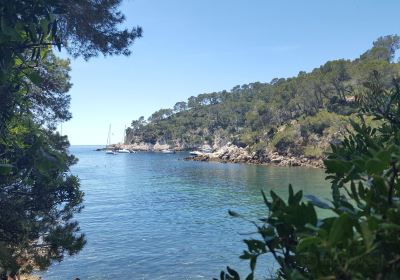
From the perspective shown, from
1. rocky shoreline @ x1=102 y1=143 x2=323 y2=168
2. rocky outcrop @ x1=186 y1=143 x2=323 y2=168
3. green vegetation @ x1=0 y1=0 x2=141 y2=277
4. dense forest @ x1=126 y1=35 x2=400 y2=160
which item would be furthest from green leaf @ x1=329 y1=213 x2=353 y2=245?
rocky outcrop @ x1=186 y1=143 x2=323 y2=168

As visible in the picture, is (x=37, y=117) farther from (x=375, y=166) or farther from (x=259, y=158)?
(x=259, y=158)

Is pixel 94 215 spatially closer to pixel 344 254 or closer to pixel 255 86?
pixel 344 254

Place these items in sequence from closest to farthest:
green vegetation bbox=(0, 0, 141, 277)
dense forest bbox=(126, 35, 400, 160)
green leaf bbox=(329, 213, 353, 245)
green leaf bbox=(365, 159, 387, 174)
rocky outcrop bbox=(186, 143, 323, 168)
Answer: green leaf bbox=(329, 213, 353, 245)
green leaf bbox=(365, 159, 387, 174)
green vegetation bbox=(0, 0, 141, 277)
dense forest bbox=(126, 35, 400, 160)
rocky outcrop bbox=(186, 143, 323, 168)

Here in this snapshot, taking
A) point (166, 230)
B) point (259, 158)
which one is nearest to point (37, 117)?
point (166, 230)

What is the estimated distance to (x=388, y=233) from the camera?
1.49 metres

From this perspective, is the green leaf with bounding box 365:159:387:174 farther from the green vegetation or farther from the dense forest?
the dense forest

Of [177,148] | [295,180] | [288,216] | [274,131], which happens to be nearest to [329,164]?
[288,216]

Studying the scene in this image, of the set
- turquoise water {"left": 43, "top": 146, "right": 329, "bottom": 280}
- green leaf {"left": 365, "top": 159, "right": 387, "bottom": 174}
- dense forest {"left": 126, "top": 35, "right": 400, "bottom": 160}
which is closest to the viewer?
green leaf {"left": 365, "top": 159, "right": 387, "bottom": 174}

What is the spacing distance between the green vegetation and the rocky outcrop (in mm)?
62807

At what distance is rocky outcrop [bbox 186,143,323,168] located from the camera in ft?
253

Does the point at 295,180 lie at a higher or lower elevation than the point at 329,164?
lower

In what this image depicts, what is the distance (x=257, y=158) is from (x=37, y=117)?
248ft

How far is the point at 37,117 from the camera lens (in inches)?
601

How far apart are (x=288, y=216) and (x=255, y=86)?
572 feet
